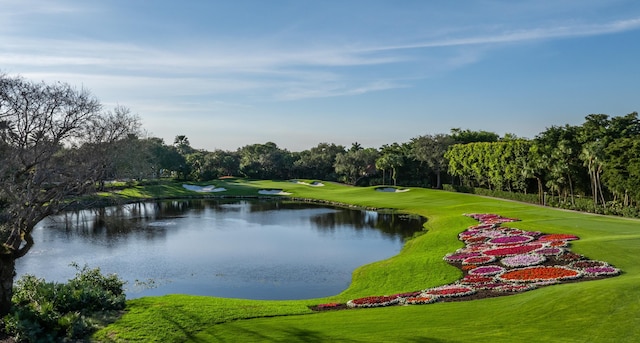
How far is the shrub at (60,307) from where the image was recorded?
16219 mm

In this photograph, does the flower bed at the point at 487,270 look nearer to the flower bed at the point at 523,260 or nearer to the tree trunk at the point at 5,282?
the flower bed at the point at 523,260

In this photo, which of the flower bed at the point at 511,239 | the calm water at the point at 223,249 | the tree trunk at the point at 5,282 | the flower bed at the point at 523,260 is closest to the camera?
the tree trunk at the point at 5,282

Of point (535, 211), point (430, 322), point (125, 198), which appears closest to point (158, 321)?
point (430, 322)

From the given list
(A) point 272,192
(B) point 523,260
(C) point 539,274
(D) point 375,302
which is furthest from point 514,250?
(A) point 272,192

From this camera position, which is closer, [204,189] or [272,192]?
[272,192]

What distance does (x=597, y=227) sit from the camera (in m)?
38.1

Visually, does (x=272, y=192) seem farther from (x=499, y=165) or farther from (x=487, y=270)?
(x=487, y=270)

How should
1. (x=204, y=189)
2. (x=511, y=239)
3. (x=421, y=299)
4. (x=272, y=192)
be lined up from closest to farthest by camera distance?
(x=421, y=299) < (x=511, y=239) < (x=272, y=192) < (x=204, y=189)

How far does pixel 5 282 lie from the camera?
18453 millimetres

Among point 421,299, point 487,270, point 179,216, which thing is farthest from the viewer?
point 179,216

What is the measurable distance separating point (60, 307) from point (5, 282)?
232 centimetres

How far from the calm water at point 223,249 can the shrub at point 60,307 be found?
4.03 m

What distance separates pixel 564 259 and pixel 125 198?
71.5 meters

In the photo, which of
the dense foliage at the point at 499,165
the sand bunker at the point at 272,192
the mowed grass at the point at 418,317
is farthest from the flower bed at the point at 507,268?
the sand bunker at the point at 272,192
